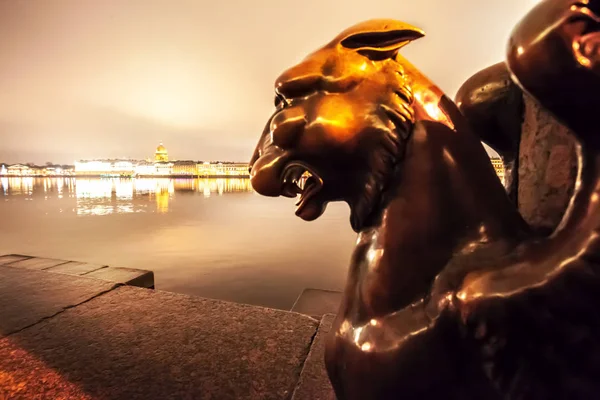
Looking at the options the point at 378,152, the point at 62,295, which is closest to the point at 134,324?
the point at 62,295

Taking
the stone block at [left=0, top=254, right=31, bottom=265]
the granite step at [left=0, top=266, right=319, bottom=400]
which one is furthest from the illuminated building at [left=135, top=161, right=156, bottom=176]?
the granite step at [left=0, top=266, right=319, bottom=400]

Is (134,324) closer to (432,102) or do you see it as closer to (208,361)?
(208,361)

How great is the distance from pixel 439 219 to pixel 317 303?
106 inches

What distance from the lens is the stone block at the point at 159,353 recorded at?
145cm

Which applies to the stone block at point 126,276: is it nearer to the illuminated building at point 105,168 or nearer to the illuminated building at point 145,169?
the illuminated building at point 145,169

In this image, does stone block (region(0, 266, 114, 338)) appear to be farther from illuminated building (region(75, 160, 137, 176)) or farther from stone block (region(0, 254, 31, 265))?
illuminated building (region(75, 160, 137, 176))

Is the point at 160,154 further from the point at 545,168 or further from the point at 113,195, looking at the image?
the point at 545,168

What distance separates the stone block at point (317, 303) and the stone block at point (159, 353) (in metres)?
0.72

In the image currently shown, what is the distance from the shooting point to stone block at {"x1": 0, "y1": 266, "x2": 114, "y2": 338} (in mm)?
2176

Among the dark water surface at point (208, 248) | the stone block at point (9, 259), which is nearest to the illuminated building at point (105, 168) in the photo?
the dark water surface at point (208, 248)

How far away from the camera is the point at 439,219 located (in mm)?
609

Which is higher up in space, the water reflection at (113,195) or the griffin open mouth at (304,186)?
the griffin open mouth at (304,186)

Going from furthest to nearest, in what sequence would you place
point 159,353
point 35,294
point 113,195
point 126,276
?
point 113,195
point 126,276
point 35,294
point 159,353

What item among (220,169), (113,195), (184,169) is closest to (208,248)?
(113,195)
